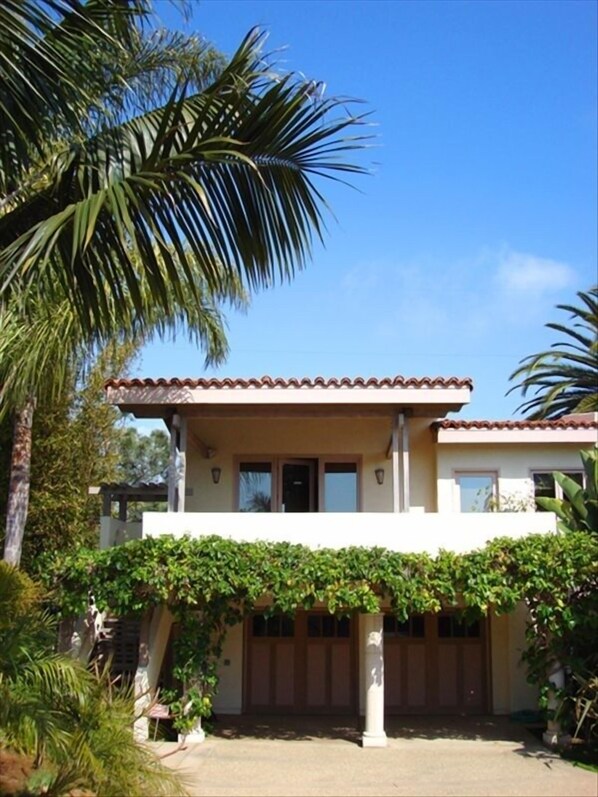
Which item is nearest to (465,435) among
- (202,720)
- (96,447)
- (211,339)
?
(211,339)

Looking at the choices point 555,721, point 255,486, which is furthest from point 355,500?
point 555,721

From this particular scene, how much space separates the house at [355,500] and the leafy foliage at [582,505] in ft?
0.87

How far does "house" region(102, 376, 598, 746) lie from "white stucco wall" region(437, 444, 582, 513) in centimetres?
3

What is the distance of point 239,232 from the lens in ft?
15.1

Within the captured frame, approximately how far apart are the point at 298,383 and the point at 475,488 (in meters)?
4.87

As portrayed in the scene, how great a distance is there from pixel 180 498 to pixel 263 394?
90.8 inches

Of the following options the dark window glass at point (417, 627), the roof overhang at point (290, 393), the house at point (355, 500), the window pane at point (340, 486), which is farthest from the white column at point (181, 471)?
the dark window glass at point (417, 627)

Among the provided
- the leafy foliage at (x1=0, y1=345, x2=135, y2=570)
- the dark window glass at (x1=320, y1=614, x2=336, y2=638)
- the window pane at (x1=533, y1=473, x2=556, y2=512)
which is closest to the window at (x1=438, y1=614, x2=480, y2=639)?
the dark window glass at (x1=320, y1=614, x2=336, y2=638)

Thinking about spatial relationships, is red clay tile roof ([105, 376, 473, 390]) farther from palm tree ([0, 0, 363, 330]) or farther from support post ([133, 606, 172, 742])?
palm tree ([0, 0, 363, 330])

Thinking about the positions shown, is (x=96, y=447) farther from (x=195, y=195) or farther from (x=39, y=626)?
(x=195, y=195)

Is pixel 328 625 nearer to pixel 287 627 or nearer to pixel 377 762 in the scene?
pixel 287 627

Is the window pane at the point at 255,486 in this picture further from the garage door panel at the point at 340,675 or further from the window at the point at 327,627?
the garage door panel at the point at 340,675

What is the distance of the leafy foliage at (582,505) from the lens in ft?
44.9

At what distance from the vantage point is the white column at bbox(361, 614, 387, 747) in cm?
1313
